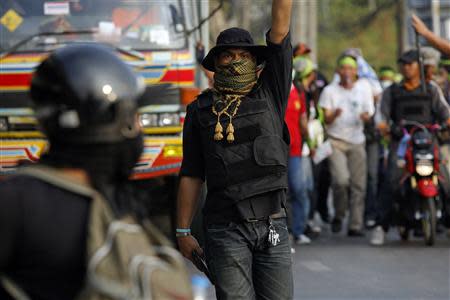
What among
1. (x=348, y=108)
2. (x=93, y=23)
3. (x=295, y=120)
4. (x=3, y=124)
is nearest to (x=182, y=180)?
(x=3, y=124)

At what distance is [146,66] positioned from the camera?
10.1m

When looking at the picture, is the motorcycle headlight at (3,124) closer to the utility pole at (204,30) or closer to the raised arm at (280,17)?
the utility pole at (204,30)

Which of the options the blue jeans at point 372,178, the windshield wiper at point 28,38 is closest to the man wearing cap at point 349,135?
the blue jeans at point 372,178

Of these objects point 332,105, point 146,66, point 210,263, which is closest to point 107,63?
point 210,263

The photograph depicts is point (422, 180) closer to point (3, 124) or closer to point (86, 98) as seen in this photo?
point (3, 124)

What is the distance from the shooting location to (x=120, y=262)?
2549 mm

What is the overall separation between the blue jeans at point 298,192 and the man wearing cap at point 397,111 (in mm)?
738

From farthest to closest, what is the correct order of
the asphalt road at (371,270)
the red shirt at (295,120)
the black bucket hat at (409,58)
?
the red shirt at (295,120) → the black bucket hat at (409,58) → the asphalt road at (371,270)

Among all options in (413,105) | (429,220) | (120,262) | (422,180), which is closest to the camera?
(120,262)

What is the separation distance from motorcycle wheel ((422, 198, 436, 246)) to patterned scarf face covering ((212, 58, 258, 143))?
6.38 meters

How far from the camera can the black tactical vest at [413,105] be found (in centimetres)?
1159

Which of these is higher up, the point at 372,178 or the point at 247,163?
the point at 247,163

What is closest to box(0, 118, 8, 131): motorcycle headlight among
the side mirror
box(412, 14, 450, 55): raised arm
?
the side mirror

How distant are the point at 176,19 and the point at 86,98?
8059mm
